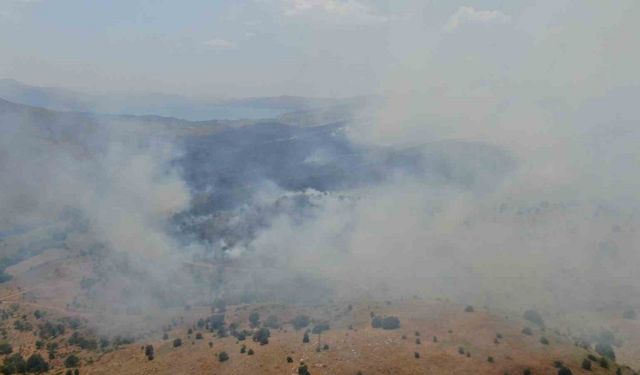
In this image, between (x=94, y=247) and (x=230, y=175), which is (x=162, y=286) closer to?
(x=94, y=247)

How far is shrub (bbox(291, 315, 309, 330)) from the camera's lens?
60.9 m

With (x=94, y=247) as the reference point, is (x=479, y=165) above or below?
above

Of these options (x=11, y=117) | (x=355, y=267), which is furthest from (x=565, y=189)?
(x=11, y=117)

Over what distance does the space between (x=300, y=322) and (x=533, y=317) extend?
91.0 feet

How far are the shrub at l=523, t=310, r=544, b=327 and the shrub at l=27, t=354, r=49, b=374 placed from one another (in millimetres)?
52371

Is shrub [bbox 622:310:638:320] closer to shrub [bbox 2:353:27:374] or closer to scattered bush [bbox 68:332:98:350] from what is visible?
scattered bush [bbox 68:332:98:350]

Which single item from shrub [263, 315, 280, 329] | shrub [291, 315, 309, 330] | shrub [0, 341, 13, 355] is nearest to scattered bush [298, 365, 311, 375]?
shrub [291, 315, 309, 330]

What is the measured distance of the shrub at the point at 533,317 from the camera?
202ft

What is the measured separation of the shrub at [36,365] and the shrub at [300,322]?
25.8 meters

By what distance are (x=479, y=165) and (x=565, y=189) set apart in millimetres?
29823

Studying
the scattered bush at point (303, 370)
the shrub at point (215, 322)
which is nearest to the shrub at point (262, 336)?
the shrub at point (215, 322)

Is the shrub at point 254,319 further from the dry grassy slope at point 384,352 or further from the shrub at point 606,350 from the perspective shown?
the shrub at point 606,350

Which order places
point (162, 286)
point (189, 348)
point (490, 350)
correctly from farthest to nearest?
1. point (162, 286)
2. point (189, 348)
3. point (490, 350)

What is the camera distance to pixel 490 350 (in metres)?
49.5
